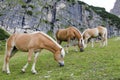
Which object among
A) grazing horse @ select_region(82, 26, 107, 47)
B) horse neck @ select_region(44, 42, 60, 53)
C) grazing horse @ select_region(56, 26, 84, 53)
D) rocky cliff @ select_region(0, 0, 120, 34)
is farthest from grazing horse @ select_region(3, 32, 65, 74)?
rocky cliff @ select_region(0, 0, 120, 34)

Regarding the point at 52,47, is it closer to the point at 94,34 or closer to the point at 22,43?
the point at 22,43

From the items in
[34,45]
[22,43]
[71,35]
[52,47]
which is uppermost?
[71,35]

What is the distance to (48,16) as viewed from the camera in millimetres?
169375

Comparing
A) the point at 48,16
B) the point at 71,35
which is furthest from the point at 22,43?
the point at 48,16

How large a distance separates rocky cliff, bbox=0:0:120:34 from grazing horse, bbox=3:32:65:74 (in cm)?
13381

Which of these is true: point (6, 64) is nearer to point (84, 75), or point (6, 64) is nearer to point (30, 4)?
point (84, 75)

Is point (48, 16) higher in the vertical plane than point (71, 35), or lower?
higher

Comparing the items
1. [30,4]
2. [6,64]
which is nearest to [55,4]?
[30,4]

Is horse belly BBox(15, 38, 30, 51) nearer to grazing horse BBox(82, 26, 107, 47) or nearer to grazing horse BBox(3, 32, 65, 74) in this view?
grazing horse BBox(3, 32, 65, 74)

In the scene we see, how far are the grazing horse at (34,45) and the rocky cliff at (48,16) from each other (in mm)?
133811

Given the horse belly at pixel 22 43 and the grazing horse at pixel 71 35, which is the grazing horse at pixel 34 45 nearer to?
the horse belly at pixel 22 43

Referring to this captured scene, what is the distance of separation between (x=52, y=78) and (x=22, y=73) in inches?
133

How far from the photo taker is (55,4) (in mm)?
176500

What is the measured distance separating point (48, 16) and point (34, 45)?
15257 centimetres
